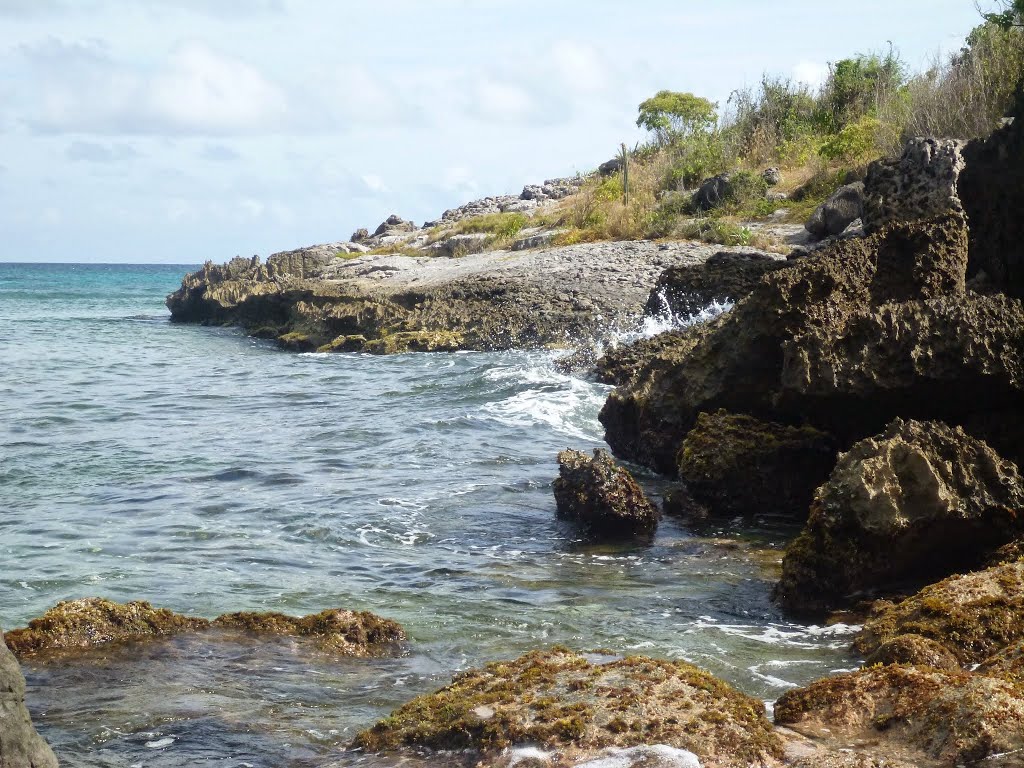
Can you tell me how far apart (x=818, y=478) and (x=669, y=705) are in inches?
193

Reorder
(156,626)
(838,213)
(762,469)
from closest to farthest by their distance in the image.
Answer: (156,626) → (762,469) → (838,213)

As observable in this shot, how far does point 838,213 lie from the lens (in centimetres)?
2103

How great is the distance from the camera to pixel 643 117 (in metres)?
51.2

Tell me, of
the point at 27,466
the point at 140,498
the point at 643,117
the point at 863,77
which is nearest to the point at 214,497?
the point at 140,498

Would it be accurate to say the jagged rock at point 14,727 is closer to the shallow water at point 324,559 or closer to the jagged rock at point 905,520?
the shallow water at point 324,559

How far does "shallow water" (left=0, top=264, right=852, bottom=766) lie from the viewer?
484 centimetres

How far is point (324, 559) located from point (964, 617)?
15.2ft

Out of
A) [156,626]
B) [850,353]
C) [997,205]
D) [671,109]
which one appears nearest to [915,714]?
[156,626]

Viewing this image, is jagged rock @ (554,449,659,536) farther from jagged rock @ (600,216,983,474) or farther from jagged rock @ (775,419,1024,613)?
jagged rock @ (775,419,1024,613)

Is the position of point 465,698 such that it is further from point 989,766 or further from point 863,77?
point 863,77

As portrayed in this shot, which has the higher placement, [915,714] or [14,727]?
[14,727]

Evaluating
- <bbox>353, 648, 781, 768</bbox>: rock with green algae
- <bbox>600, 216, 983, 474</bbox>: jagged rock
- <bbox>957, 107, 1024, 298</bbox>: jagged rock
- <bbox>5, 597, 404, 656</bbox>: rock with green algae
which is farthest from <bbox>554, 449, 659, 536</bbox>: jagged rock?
<bbox>353, 648, 781, 768</bbox>: rock with green algae

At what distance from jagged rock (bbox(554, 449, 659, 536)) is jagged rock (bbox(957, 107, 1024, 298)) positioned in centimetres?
348

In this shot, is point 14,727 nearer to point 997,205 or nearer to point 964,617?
point 964,617
